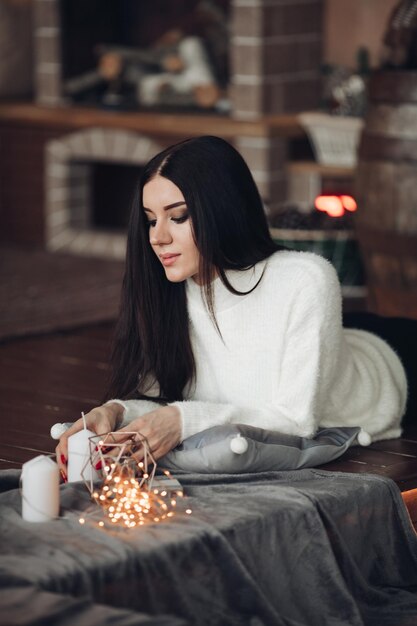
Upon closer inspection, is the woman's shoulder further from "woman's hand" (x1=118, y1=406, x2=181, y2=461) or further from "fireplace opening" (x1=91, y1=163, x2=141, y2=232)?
"fireplace opening" (x1=91, y1=163, x2=141, y2=232)

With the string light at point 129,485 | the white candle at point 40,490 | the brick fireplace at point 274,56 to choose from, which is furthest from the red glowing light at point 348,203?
the white candle at point 40,490

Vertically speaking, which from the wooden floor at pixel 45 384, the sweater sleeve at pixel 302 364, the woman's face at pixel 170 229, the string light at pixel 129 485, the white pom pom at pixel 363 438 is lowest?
the wooden floor at pixel 45 384

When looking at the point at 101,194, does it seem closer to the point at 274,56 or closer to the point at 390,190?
the point at 274,56

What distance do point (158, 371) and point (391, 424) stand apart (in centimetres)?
61

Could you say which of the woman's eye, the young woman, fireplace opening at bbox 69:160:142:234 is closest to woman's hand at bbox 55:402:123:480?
the young woman

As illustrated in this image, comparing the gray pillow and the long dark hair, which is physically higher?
the long dark hair

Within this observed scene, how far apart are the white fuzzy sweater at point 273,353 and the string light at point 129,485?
136 mm

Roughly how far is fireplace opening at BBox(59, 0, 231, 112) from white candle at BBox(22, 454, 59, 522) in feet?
12.2

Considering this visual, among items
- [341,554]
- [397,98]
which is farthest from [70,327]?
[341,554]

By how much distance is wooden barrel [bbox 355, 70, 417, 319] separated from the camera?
4.11m

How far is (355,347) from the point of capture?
3.17 metres

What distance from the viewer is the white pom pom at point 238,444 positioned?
8.52ft

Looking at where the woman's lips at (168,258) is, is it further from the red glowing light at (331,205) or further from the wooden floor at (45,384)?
the red glowing light at (331,205)

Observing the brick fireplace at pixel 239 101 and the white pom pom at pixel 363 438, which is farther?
the brick fireplace at pixel 239 101
